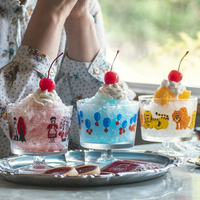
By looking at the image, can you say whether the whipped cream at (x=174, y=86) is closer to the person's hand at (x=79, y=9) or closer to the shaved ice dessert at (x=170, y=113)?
the shaved ice dessert at (x=170, y=113)

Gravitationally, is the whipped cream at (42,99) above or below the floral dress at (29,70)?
below

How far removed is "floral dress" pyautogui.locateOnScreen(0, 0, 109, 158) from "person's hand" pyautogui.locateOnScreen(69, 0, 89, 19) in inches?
5.8

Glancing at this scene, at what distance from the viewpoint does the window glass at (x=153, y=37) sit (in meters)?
2.01

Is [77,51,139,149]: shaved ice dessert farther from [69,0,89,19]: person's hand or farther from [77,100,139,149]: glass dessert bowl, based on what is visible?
[69,0,89,19]: person's hand

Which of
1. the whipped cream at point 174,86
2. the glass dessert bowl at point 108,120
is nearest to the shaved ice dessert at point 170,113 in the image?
the whipped cream at point 174,86

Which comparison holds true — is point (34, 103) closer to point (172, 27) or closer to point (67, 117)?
point (67, 117)

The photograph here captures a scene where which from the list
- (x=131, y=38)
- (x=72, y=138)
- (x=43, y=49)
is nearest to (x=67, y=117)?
(x=43, y=49)

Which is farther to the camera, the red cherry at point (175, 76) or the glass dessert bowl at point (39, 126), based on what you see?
the red cherry at point (175, 76)

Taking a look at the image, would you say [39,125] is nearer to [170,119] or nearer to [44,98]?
[44,98]

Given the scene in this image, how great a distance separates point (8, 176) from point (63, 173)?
10cm

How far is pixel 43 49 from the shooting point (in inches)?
38.2

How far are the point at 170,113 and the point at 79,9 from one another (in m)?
0.48

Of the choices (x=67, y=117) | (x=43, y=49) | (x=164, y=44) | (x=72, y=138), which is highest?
(x=164, y=44)

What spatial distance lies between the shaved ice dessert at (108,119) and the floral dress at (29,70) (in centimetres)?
21
